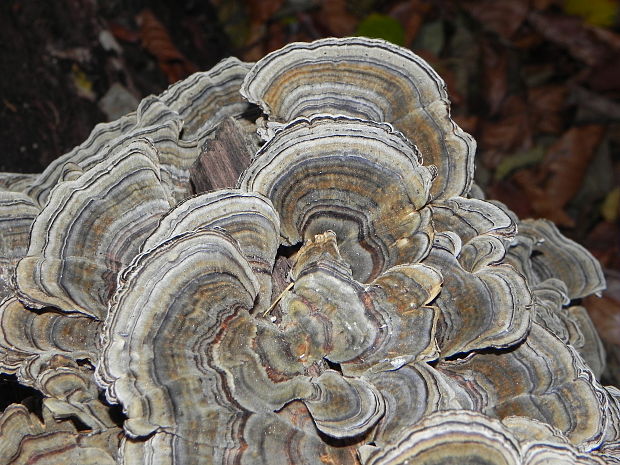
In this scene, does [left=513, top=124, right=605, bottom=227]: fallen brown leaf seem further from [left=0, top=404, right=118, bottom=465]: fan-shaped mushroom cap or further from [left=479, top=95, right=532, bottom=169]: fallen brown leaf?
[left=0, top=404, right=118, bottom=465]: fan-shaped mushroom cap

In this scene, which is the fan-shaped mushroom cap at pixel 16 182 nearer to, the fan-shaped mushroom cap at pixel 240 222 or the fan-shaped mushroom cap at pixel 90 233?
the fan-shaped mushroom cap at pixel 90 233

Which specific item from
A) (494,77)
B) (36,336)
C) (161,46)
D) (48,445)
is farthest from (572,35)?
(48,445)

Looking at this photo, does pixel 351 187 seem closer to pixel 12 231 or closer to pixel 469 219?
pixel 469 219

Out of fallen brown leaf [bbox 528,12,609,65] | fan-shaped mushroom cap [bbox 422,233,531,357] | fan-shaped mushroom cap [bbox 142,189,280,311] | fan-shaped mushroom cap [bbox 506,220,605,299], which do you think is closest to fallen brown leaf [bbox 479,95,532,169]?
fallen brown leaf [bbox 528,12,609,65]

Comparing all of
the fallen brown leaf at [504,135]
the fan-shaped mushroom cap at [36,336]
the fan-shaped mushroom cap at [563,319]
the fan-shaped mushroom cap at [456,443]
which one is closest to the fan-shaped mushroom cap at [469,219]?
the fan-shaped mushroom cap at [563,319]

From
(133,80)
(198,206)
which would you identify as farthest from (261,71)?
(133,80)

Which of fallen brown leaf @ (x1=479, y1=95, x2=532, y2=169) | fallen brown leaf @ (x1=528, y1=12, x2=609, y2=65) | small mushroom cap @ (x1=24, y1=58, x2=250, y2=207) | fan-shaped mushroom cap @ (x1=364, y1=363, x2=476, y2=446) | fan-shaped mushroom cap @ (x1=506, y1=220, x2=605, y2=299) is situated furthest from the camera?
fallen brown leaf @ (x1=528, y1=12, x2=609, y2=65)

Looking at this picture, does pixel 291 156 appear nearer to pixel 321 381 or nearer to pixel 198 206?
pixel 198 206
